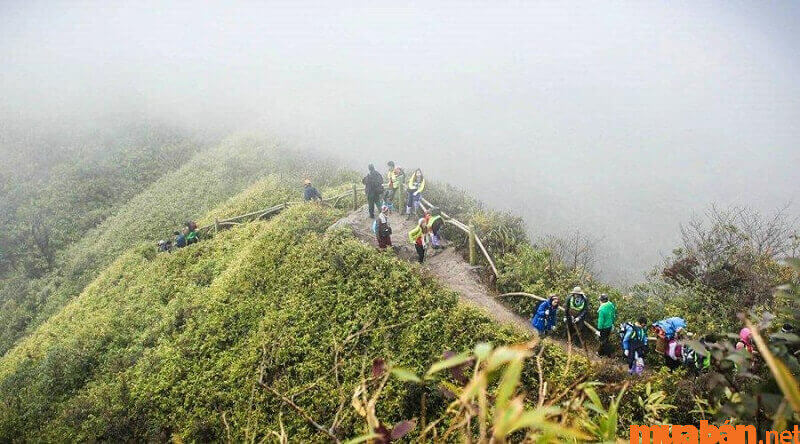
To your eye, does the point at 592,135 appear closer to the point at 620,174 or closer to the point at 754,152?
the point at 620,174

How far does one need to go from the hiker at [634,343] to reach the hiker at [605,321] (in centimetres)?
44

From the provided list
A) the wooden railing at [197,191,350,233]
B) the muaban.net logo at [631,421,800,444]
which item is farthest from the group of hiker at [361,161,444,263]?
the muaban.net logo at [631,421,800,444]

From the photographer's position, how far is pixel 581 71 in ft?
324

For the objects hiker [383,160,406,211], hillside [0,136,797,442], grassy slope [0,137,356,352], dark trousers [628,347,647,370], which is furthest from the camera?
grassy slope [0,137,356,352]

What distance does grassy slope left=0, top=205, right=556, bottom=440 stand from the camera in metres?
8.59

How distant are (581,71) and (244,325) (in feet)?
338

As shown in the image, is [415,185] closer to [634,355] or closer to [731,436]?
[634,355]

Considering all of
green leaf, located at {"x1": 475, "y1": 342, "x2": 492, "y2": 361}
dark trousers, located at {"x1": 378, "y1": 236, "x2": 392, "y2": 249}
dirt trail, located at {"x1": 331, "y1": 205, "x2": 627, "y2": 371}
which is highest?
green leaf, located at {"x1": 475, "y1": 342, "x2": 492, "y2": 361}

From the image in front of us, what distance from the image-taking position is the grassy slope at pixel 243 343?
28.2 ft

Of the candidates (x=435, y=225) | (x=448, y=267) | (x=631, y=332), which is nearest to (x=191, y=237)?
(x=435, y=225)

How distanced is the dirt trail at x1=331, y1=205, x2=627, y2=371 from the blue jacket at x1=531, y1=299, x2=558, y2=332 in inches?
10.7

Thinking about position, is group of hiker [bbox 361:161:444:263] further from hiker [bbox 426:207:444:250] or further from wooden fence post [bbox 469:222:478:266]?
wooden fence post [bbox 469:222:478:266]

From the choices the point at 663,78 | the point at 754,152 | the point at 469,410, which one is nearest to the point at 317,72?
the point at 469,410

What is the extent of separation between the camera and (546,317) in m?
9.11
